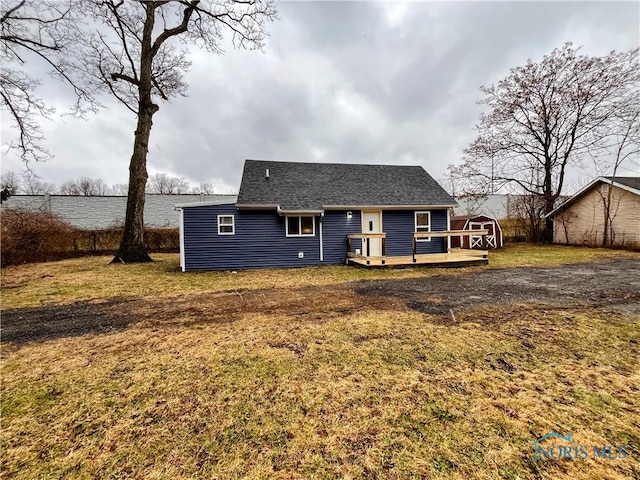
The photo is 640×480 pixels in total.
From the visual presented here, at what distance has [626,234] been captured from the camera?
14461 mm

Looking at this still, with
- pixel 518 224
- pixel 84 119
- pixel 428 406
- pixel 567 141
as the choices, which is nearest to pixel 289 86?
pixel 84 119

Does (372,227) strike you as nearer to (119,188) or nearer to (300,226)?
(300,226)

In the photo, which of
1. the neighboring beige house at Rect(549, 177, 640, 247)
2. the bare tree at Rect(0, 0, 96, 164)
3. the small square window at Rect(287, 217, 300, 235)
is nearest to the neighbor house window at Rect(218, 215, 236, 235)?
the small square window at Rect(287, 217, 300, 235)

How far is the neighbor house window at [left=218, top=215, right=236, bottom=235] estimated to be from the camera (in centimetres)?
1055

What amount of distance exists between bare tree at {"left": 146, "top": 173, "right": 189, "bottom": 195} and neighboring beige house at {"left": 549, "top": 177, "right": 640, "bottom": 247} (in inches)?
1827

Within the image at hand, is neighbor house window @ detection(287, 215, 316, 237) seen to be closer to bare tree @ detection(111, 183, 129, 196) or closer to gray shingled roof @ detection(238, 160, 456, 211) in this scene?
gray shingled roof @ detection(238, 160, 456, 211)

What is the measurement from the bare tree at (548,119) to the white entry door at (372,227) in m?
10.7

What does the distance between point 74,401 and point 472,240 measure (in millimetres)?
19668

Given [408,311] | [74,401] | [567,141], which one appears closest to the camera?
[74,401]

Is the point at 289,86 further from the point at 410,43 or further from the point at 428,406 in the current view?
the point at 428,406

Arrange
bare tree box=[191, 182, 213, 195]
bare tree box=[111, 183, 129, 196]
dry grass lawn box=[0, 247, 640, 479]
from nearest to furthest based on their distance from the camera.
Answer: dry grass lawn box=[0, 247, 640, 479] < bare tree box=[111, 183, 129, 196] < bare tree box=[191, 182, 213, 195]

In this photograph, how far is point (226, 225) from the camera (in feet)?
34.7

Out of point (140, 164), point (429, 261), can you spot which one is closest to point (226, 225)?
point (140, 164)

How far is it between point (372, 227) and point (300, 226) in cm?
334
